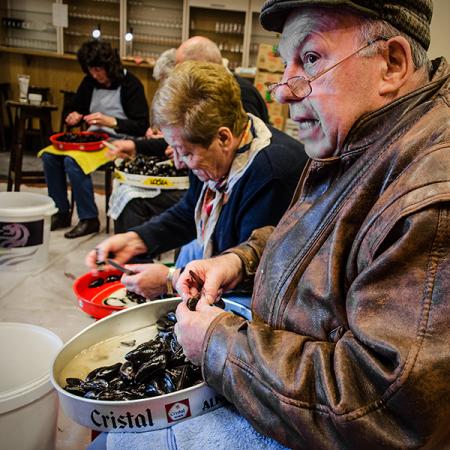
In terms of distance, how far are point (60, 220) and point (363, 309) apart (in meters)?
3.27

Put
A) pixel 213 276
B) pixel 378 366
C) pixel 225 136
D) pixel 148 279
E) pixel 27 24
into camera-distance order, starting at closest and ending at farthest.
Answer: pixel 378 366 < pixel 213 276 < pixel 148 279 < pixel 225 136 < pixel 27 24

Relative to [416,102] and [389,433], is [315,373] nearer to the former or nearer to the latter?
[389,433]

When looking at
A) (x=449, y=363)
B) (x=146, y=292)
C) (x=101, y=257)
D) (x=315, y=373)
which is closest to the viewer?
(x=449, y=363)

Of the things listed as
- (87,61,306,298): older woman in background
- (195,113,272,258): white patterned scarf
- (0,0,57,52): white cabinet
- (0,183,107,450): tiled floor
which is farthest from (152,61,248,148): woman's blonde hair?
(0,0,57,52): white cabinet

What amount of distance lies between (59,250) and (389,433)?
9.31 ft

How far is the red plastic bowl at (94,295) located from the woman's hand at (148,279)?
0.46m

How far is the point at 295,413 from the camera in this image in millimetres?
651

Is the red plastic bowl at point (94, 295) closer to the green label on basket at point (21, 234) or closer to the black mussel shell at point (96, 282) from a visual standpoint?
the black mussel shell at point (96, 282)

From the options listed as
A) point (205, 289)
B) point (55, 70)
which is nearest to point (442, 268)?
point (205, 289)

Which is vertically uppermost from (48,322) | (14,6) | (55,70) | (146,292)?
(14,6)

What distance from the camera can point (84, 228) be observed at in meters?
3.42

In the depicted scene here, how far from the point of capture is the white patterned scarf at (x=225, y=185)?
153 centimetres

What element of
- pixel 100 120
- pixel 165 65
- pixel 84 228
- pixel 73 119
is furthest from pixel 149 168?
pixel 73 119

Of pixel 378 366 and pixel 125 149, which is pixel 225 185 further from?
pixel 125 149
